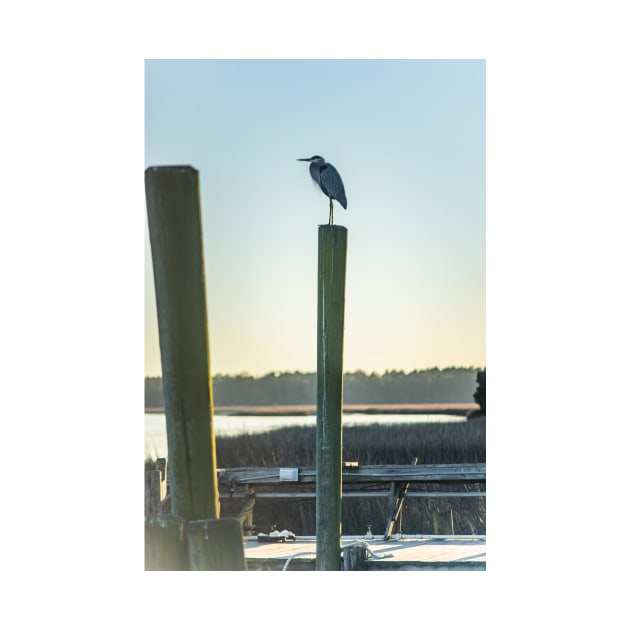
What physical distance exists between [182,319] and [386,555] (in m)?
2.67

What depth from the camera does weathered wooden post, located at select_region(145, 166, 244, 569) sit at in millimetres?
3373

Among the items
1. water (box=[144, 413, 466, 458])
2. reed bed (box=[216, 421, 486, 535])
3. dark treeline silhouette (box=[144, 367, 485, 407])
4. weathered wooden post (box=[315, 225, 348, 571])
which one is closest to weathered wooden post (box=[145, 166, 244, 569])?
weathered wooden post (box=[315, 225, 348, 571])

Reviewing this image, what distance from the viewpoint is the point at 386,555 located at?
5.44 metres

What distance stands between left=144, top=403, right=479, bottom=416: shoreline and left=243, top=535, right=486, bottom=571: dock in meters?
0.95

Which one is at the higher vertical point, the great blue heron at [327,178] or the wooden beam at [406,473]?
the great blue heron at [327,178]

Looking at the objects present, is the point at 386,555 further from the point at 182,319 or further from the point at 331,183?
the point at 182,319

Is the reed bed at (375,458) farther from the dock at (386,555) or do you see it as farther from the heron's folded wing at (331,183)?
the heron's folded wing at (331,183)

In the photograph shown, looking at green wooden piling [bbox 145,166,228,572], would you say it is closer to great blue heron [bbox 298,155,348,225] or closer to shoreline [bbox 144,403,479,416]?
great blue heron [bbox 298,155,348,225]

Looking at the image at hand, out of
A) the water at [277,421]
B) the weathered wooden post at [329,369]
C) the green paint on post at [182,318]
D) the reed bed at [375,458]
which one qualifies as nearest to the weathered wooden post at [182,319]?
the green paint on post at [182,318]

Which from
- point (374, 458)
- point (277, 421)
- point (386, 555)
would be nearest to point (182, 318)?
point (386, 555)

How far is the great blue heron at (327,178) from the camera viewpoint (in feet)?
17.9

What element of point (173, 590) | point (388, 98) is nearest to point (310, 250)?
point (388, 98)

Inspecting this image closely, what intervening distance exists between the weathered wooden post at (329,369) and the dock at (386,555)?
0.44 meters
